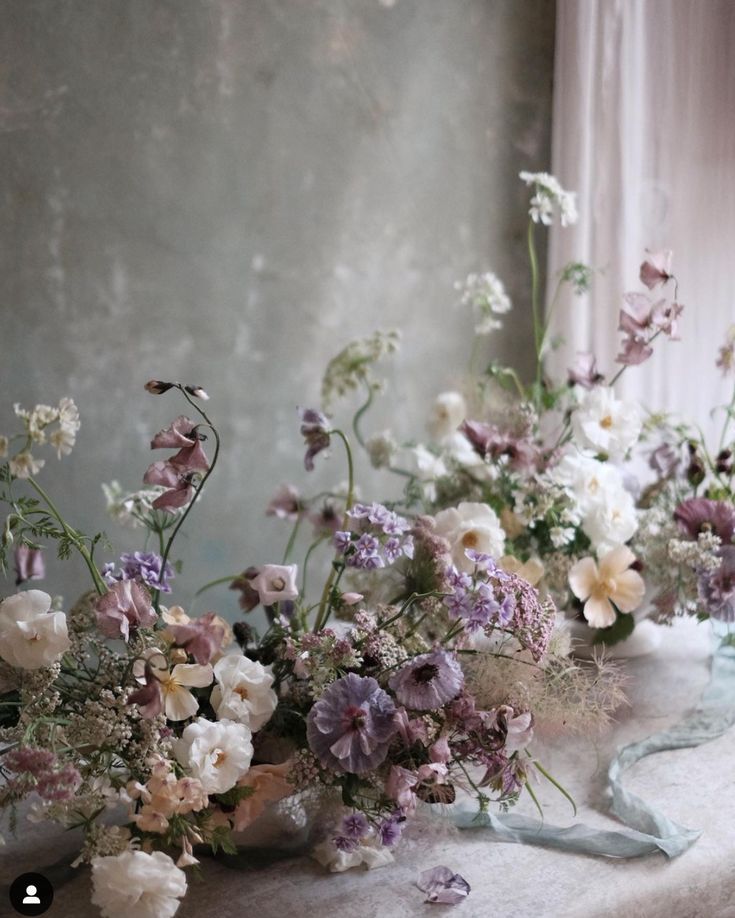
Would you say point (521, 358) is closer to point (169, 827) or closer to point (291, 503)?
point (291, 503)

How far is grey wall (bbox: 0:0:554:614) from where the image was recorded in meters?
1.80

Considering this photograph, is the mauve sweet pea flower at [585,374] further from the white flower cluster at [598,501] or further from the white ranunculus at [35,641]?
the white ranunculus at [35,641]

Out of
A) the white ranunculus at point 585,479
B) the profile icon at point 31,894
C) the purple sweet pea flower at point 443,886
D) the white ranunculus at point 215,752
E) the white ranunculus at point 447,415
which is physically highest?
the white ranunculus at point 447,415

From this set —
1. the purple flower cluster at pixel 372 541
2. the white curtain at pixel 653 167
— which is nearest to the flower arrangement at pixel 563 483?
the purple flower cluster at pixel 372 541

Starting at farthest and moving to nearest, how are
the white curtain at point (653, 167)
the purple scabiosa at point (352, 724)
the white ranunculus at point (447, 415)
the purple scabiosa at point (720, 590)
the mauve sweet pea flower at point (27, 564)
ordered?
the white curtain at point (653, 167), the white ranunculus at point (447, 415), the mauve sweet pea flower at point (27, 564), the purple scabiosa at point (720, 590), the purple scabiosa at point (352, 724)

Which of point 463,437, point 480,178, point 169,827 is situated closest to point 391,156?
point 480,178

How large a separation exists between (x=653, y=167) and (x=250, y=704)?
1415 mm

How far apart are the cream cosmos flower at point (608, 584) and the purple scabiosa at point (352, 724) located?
1.63 ft

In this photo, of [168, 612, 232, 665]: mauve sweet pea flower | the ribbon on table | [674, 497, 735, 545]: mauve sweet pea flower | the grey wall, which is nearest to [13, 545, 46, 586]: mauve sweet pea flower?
the grey wall

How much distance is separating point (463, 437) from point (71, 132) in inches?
32.4

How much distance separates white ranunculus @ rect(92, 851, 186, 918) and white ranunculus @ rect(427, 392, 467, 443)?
98 centimetres

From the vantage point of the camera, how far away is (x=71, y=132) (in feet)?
5.89

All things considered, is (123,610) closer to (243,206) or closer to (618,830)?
(618,830)

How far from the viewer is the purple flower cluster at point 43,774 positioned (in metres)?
1.08
